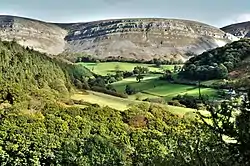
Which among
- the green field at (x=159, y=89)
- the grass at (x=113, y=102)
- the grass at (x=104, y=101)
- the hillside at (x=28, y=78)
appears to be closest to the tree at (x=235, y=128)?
the hillside at (x=28, y=78)

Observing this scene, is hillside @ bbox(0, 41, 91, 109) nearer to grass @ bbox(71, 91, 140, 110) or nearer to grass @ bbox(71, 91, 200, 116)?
grass @ bbox(71, 91, 140, 110)

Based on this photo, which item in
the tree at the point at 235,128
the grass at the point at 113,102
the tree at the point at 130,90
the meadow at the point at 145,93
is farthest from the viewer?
the tree at the point at 130,90

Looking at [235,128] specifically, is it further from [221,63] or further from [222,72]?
[221,63]

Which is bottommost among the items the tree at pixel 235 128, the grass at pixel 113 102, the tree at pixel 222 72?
the grass at pixel 113 102

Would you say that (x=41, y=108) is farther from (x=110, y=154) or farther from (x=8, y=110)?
(x=110, y=154)

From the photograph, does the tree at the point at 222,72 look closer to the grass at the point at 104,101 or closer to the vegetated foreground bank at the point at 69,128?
the grass at the point at 104,101

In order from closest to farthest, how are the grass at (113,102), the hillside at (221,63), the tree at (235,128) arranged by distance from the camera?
the tree at (235,128), the grass at (113,102), the hillside at (221,63)

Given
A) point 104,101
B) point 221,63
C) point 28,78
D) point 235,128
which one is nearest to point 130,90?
point 104,101

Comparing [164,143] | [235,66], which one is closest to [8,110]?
[164,143]

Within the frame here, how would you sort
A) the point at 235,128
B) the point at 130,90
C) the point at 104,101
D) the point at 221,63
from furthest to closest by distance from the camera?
1. the point at 221,63
2. the point at 130,90
3. the point at 104,101
4. the point at 235,128
